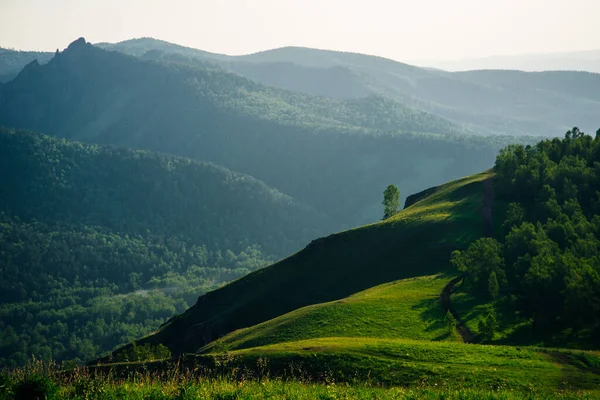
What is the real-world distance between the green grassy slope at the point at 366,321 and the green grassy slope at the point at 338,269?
19.9 m

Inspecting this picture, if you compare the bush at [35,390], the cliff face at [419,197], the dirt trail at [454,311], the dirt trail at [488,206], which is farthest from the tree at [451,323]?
the cliff face at [419,197]

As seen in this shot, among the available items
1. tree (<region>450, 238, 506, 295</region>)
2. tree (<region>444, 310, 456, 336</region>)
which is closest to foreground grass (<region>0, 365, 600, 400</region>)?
tree (<region>444, 310, 456, 336</region>)

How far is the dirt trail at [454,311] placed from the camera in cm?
7869

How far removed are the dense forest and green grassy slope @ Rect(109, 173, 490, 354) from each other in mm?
9631

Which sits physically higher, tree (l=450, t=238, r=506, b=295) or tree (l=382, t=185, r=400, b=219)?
tree (l=382, t=185, r=400, b=219)

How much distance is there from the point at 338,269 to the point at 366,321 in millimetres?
45356

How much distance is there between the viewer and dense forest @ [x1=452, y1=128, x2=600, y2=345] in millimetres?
78125

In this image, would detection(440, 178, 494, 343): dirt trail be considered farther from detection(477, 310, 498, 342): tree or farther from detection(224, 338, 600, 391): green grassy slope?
detection(224, 338, 600, 391): green grassy slope

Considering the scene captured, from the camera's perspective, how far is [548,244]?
9750 centimetres

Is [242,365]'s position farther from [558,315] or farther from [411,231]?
[411,231]

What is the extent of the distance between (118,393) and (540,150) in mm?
134028

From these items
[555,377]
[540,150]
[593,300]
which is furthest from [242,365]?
[540,150]

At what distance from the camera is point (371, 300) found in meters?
92.1

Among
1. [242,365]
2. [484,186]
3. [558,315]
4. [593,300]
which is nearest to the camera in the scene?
[242,365]
